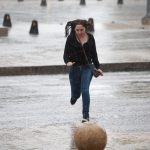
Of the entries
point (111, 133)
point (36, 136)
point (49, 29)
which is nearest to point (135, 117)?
point (111, 133)

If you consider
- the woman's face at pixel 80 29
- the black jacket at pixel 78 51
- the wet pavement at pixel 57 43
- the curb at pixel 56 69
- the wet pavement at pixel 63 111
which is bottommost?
the wet pavement at pixel 57 43

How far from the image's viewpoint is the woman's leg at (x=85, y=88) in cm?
946

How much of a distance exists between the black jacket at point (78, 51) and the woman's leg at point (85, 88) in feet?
0.37

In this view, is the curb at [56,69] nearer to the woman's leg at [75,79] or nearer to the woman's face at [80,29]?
the woman's leg at [75,79]

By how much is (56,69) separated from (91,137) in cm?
790

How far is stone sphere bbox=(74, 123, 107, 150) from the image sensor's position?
719 cm

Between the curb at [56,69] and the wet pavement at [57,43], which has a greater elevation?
the curb at [56,69]

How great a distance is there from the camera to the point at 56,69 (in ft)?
49.3

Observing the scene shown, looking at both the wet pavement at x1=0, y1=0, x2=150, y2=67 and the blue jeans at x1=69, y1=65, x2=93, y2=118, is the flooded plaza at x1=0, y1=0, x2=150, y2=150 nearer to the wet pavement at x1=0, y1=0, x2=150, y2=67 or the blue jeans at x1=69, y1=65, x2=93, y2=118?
the wet pavement at x1=0, y1=0, x2=150, y2=67

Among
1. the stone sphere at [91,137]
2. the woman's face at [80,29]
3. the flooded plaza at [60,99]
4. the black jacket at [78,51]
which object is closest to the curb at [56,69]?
the flooded plaza at [60,99]

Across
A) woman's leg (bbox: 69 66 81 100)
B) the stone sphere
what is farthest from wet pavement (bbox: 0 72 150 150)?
the stone sphere

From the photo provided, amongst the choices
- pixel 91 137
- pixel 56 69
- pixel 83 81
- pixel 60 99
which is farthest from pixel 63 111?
pixel 56 69

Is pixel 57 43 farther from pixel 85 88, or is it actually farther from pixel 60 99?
pixel 85 88

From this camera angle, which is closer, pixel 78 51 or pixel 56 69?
pixel 78 51
